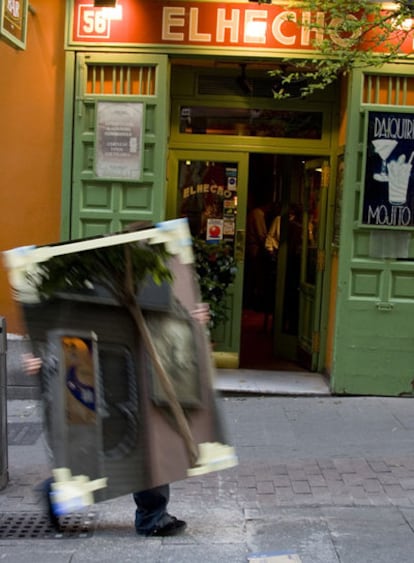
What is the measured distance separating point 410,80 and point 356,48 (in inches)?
36.1

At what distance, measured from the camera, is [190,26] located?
6.81m

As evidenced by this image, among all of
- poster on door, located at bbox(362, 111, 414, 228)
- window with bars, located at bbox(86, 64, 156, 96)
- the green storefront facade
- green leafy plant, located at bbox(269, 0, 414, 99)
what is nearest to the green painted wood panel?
the green storefront facade

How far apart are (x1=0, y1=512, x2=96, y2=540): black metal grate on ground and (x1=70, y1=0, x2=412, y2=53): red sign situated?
4410 mm

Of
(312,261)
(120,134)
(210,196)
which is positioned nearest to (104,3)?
(120,134)

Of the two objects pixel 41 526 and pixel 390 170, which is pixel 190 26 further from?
pixel 41 526

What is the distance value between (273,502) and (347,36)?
4.26 metres

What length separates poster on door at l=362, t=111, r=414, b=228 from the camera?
22.3 feet

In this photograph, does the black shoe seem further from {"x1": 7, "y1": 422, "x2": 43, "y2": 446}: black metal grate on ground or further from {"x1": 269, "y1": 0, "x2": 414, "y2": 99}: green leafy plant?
{"x1": 269, "y1": 0, "x2": 414, "y2": 99}: green leafy plant

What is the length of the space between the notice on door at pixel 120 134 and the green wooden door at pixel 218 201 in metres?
0.86

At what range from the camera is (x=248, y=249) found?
9391 millimetres

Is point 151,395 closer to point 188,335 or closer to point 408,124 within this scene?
point 188,335

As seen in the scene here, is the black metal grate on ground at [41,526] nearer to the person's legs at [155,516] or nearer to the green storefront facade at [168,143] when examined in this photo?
the person's legs at [155,516]

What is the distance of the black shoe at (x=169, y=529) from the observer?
163 inches

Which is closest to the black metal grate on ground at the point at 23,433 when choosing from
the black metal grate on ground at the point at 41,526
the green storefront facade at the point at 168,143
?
the black metal grate on ground at the point at 41,526
